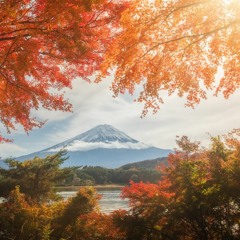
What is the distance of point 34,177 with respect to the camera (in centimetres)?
1614

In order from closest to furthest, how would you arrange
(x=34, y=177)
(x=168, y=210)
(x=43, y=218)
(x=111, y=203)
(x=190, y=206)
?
(x=190, y=206) < (x=168, y=210) < (x=43, y=218) < (x=34, y=177) < (x=111, y=203)

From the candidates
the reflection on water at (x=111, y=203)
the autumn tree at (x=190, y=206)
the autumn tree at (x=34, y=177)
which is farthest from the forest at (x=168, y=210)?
the autumn tree at (x=34, y=177)

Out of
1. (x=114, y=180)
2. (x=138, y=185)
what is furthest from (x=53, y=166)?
(x=114, y=180)

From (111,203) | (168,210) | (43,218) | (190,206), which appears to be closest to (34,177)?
(43,218)

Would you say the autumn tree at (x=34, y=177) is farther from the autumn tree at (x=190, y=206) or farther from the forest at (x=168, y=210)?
the autumn tree at (x=190, y=206)

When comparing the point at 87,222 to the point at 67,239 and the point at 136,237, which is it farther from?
the point at 136,237

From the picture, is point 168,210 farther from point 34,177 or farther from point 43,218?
point 34,177

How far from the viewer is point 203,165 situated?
8.23 m

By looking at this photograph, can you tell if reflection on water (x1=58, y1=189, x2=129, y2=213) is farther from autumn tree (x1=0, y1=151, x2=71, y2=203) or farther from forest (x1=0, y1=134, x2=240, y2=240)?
forest (x1=0, y1=134, x2=240, y2=240)

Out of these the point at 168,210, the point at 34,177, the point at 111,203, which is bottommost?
the point at 111,203

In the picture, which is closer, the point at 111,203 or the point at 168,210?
the point at 168,210

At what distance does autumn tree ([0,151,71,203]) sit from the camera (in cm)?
1587

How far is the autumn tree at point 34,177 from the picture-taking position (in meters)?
15.9

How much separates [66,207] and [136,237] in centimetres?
287
